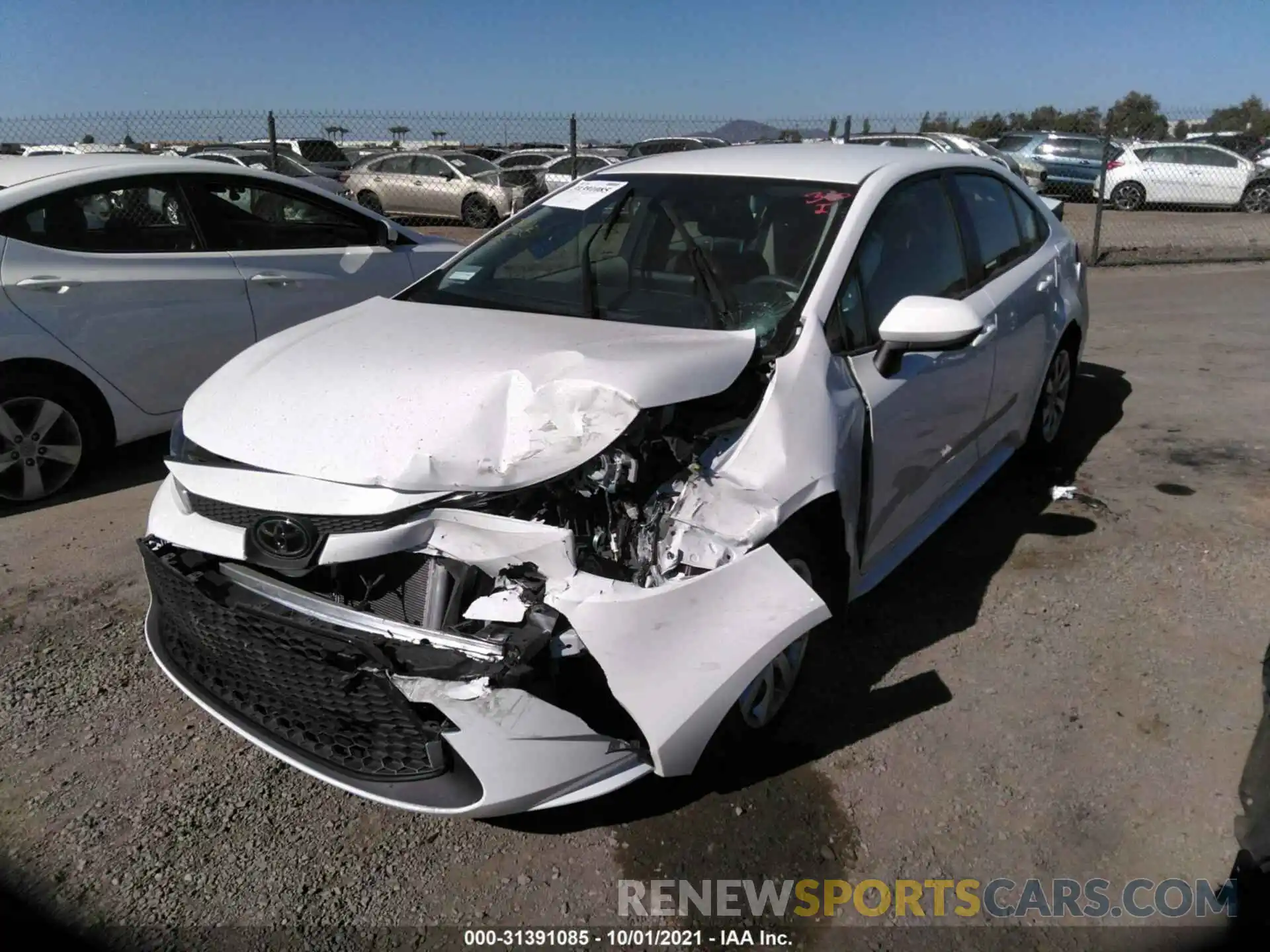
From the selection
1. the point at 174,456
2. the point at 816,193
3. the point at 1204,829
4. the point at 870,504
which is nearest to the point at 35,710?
the point at 174,456

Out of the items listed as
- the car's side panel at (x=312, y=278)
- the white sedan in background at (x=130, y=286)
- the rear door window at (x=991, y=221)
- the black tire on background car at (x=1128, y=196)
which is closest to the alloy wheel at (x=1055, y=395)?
the rear door window at (x=991, y=221)

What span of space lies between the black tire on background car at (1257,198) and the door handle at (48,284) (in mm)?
21657

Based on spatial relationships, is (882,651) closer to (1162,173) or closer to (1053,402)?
(1053,402)

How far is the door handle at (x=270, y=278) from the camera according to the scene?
208 inches

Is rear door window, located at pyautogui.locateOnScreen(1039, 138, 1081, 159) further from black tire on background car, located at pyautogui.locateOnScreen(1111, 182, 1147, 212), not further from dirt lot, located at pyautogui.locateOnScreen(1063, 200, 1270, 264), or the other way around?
black tire on background car, located at pyautogui.locateOnScreen(1111, 182, 1147, 212)

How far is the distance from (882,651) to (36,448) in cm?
407

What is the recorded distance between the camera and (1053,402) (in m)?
5.09

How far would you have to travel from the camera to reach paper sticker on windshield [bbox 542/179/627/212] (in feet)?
12.4

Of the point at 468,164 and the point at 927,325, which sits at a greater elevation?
the point at 468,164

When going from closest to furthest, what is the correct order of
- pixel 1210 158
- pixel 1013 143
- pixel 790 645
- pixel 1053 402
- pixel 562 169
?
pixel 790 645, pixel 1053 402, pixel 562 169, pixel 1210 158, pixel 1013 143

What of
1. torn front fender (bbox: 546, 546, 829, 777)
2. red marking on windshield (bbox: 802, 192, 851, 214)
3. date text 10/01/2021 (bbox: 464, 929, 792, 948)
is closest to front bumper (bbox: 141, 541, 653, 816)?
torn front fender (bbox: 546, 546, 829, 777)

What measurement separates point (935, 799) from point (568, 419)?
152 cm

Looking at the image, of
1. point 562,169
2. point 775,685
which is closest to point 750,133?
point 562,169

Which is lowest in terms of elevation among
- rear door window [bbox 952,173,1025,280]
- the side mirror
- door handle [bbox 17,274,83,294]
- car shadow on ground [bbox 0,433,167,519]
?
car shadow on ground [bbox 0,433,167,519]
